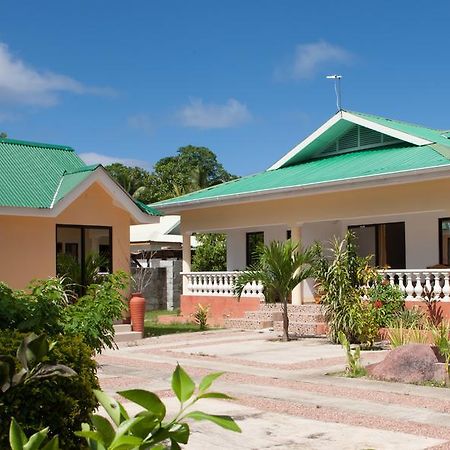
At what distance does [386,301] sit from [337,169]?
4646mm

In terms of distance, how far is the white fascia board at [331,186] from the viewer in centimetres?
1662

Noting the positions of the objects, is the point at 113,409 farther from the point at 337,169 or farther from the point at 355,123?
the point at 355,123

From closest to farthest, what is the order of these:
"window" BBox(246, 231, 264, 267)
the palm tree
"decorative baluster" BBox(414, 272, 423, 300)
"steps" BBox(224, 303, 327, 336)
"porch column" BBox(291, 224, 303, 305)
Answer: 1. the palm tree
2. "decorative baluster" BBox(414, 272, 423, 300)
3. "steps" BBox(224, 303, 327, 336)
4. "porch column" BBox(291, 224, 303, 305)
5. "window" BBox(246, 231, 264, 267)

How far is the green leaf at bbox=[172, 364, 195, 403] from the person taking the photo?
5.36ft

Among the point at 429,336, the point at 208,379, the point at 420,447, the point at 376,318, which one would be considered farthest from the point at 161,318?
the point at 208,379

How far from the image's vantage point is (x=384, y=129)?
21031 mm

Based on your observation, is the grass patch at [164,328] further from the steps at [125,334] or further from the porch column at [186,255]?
the porch column at [186,255]

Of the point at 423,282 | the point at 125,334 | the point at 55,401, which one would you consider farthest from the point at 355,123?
the point at 55,401

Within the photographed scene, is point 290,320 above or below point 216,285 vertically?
below

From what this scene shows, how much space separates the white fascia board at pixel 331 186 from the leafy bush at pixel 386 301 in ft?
7.81

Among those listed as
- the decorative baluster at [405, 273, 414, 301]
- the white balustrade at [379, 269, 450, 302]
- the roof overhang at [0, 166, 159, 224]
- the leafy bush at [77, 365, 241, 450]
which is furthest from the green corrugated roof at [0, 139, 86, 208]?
the leafy bush at [77, 365, 241, 450]

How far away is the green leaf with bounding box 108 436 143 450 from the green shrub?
2530mm

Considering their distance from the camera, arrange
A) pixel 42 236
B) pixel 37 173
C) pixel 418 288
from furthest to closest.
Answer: pixel 37 173 < pixel 42 236 < pixel 418 288

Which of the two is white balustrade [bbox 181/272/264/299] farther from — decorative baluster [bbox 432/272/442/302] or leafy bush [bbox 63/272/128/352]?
leafy bush [bbox 63/272/128/352]
